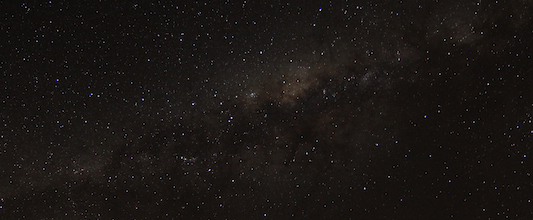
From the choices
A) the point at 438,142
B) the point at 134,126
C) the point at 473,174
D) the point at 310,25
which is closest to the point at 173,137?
the point at 134,126

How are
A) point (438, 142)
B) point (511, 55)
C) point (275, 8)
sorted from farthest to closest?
point (438, 142) → point (511, 55) → point (275, 8)

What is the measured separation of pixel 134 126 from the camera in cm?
130

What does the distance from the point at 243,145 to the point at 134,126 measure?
465 mm

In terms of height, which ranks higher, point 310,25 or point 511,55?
point 310,25

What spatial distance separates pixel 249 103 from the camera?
4.32 feet

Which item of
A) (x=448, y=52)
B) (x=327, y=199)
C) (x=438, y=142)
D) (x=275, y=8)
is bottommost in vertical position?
(x=327, y=199)

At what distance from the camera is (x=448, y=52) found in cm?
133

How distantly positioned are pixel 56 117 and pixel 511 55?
1951mm

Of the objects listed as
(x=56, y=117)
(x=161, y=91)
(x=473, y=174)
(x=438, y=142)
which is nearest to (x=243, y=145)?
(x=161, y=91)

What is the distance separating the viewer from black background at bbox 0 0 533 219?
4.04 ft

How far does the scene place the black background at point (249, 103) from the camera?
123 centimetres

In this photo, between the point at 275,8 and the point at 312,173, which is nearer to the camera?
the point at 275,8

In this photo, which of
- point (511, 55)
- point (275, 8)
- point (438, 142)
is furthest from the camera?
point (438, 142)

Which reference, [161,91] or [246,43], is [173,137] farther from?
[246,43]
